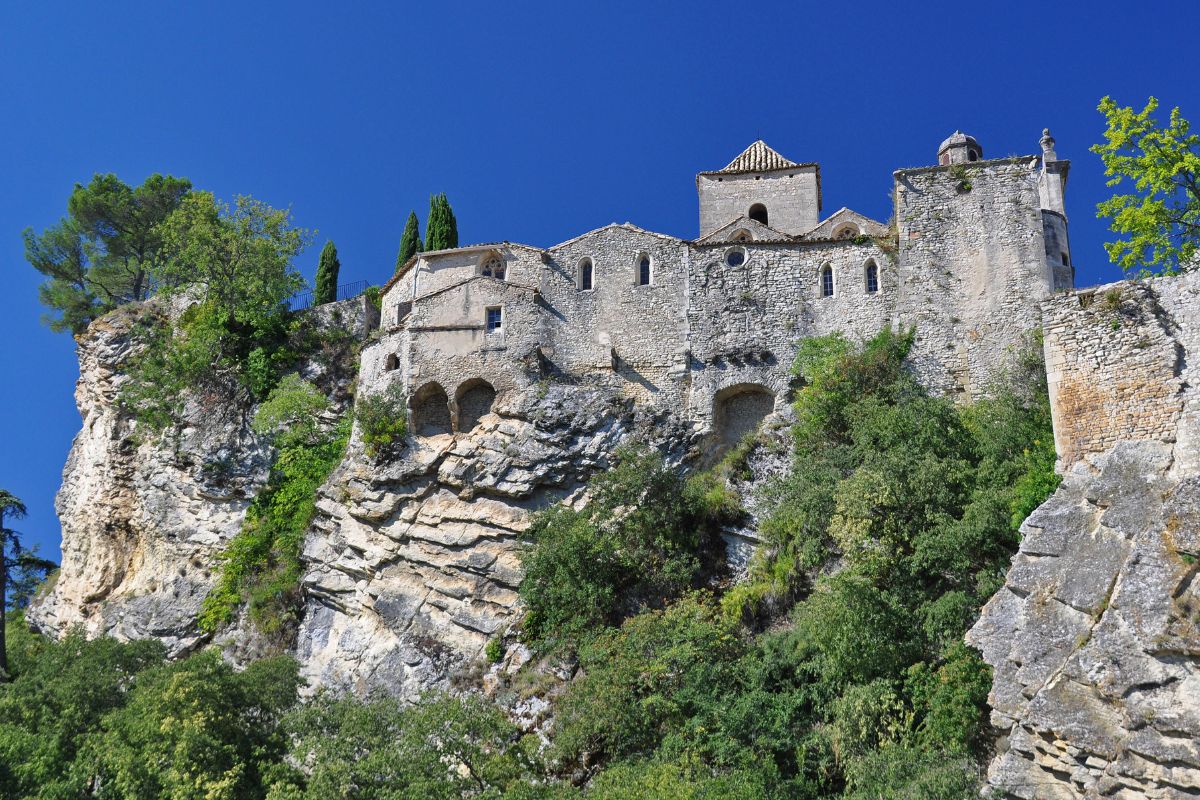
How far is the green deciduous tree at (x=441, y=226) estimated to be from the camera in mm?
45125

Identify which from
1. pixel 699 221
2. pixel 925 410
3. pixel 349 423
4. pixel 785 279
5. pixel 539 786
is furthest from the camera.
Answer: pixel 699 221

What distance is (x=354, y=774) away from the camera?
20219 mm

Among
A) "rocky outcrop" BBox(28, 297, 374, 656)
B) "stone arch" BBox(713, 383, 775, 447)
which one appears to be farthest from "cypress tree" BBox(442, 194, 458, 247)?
"stone arch" BBox(713, 383, 775, 447)

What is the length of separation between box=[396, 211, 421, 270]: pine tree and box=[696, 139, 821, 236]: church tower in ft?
44.0

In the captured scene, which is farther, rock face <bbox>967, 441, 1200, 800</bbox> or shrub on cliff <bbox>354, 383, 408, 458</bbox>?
shrub on cliff <bbox>354, 383, 408, 458</bbox>

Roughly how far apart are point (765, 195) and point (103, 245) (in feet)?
92.8

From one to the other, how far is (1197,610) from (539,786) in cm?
1232

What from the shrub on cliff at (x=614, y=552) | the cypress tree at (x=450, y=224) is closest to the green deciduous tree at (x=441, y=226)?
the cypress tree at (x=450, y=224)

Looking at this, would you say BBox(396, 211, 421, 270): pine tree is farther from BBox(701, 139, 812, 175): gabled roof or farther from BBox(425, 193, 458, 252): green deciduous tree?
BBox(701, 139, 812, 175): gabled roof

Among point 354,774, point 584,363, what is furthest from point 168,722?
point 584,363

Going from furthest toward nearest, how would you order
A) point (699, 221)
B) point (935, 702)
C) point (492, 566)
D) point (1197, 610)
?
1. point (699, 221)
2. point (492, 566)
3. point (935, 702)
4. point (1197, 610)

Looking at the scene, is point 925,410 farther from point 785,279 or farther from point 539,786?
point 539,786

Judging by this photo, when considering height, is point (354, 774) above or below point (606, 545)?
below

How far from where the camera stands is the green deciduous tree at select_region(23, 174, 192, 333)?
44812 mm
